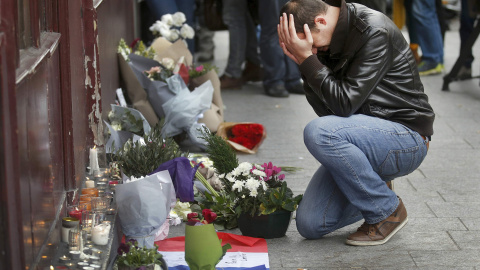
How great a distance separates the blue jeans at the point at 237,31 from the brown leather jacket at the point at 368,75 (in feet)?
13.8

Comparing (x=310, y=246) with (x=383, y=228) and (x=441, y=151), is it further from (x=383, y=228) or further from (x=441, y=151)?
(x=441, y=151)

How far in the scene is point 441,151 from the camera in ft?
18.7

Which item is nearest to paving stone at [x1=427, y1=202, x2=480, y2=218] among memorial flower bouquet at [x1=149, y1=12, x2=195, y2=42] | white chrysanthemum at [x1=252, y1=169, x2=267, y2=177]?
white chrysanthemum at [x1=252, y1=169, x2=267, y2=177]

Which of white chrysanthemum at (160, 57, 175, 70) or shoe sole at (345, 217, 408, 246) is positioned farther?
white chrysanthemum at (160, 57, 175, 70)

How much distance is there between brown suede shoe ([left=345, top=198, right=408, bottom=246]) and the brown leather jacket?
1.52ft

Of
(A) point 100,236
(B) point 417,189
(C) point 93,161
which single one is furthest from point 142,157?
(B) point 417,189

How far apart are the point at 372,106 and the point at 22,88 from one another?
1.88 metres

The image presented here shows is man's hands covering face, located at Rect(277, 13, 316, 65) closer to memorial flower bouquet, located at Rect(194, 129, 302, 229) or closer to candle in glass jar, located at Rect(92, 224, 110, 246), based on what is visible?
memorial flower bouquet, located at Rect(194, 129, 302, 229)

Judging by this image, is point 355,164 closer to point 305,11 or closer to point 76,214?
point 305,11

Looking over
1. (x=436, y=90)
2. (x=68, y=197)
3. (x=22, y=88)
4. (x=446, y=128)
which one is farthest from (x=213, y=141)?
(x=436, y=90)

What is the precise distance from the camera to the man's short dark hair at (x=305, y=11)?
11.7 feet

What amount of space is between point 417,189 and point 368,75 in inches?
57.8

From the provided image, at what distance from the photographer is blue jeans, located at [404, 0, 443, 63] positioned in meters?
8.76

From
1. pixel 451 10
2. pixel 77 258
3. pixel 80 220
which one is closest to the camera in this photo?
pixel 77 258
